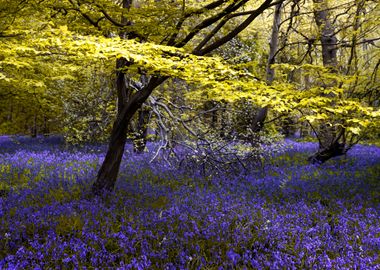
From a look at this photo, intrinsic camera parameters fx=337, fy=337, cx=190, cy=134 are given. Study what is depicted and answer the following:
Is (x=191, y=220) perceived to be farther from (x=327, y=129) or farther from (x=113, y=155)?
(x=327, y=129)

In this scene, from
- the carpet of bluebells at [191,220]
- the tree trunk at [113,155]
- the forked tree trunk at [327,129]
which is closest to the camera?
the carpet of bluebells at [191,220]

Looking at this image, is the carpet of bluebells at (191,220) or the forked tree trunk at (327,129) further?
the forked tree trunk at (327,129)

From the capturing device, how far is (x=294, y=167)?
350 inches

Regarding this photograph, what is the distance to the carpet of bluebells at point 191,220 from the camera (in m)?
3.74

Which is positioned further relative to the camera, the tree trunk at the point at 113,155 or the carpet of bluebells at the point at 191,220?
the tree trunk at the point at 113,155

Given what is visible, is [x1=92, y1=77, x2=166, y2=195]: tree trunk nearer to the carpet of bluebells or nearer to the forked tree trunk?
the carpet of bluebells

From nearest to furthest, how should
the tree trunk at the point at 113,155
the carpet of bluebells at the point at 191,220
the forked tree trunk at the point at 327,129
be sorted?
the carpet of bluebells at the point at 191,220, the tree trunk at the point at 113,155, the forked tree trunk at the point at 327,129

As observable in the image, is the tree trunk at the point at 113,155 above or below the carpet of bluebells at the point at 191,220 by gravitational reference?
above

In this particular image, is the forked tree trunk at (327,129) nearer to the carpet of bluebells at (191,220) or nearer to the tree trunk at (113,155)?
the carpet of bluebells at (191,220)

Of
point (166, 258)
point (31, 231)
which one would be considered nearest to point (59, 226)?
point (31, 231)

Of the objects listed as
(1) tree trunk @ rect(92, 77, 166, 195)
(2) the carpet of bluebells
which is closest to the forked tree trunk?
(2) the carpet of bluebells

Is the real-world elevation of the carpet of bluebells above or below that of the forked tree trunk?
below

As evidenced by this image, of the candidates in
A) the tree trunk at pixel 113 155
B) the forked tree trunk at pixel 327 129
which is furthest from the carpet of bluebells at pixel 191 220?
the forked tree trunk at pixel 327 129

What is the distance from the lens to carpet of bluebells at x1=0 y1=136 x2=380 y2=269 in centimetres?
374
